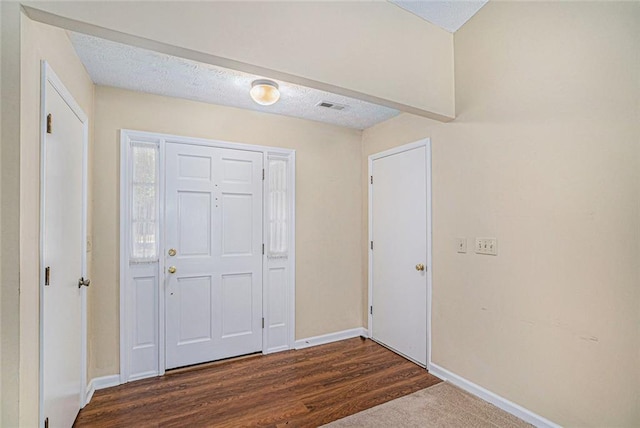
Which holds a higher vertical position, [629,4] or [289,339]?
[629,4]

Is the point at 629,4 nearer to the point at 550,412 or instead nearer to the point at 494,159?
the point at 494,159

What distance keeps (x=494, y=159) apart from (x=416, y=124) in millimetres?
945

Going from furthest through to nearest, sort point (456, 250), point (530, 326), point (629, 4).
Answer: point (456, 250), point (530, 326), point (629, 4)

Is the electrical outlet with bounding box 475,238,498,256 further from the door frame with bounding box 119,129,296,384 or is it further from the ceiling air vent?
the door frame with bounding box 119,129,296,384

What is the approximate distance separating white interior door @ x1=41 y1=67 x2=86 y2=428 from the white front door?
70cm

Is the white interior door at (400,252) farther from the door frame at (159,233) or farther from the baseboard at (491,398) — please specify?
the door frame at (159,233)

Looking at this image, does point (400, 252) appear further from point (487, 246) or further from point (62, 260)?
point (62, 260)

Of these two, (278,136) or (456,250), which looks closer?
(456,250)

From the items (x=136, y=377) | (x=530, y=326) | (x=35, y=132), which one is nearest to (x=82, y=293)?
(x=136, y=377)

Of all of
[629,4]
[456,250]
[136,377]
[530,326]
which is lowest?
[136,377]

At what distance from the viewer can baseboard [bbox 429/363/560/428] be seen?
1929 mm

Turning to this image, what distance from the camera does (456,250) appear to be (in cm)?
252

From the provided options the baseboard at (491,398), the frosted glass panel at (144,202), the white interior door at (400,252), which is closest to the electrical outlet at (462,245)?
the white interior door at (400,252)

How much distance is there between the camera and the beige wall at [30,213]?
1.27 m
